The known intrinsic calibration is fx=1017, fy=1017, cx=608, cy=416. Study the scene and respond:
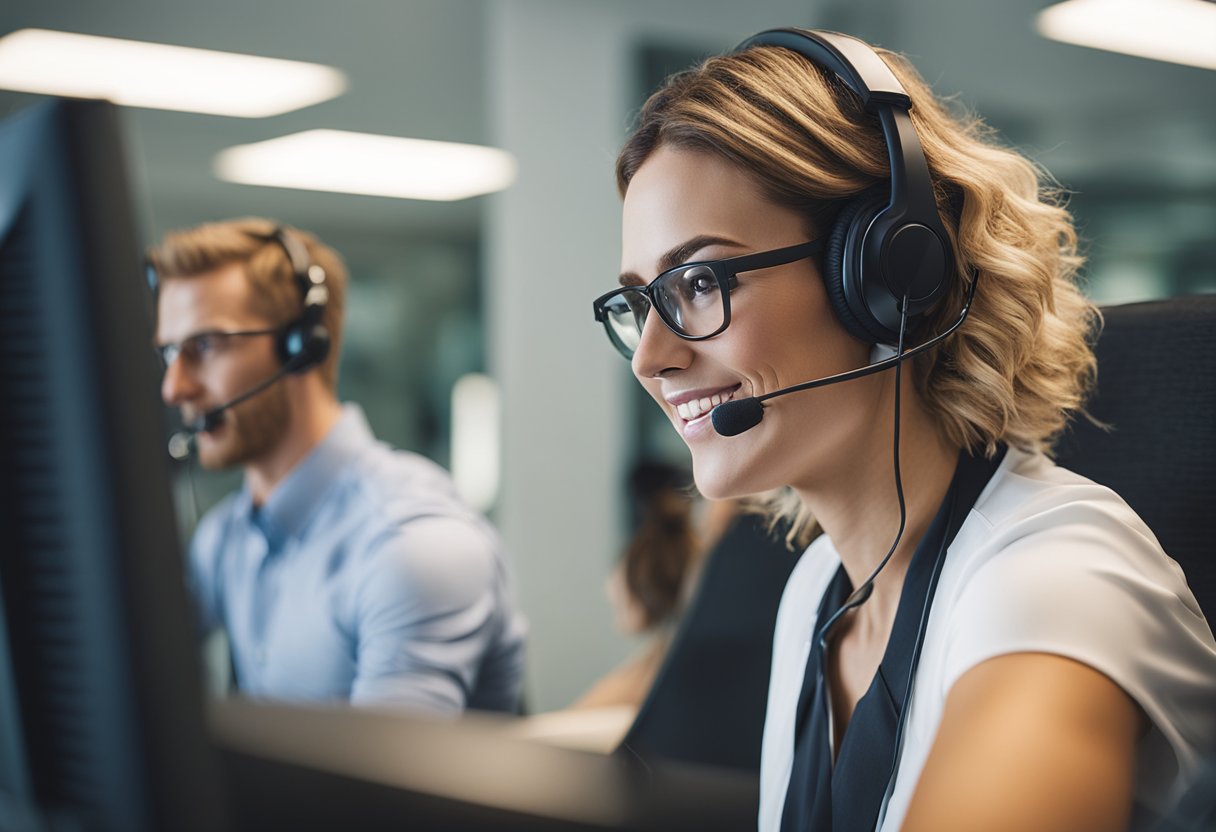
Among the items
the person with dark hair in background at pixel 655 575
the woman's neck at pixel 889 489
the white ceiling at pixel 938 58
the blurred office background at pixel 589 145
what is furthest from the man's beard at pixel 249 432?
the white ceiling at pixel 938 58

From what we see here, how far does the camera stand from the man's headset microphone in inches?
64.7

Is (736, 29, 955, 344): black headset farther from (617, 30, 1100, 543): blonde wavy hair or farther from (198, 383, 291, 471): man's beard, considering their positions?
(198, 383, 291, 471): man's beard

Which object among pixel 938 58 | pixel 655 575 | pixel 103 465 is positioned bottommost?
pixel 655 575

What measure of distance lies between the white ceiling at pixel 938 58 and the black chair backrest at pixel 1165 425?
2.36m

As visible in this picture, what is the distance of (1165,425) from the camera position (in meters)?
0.80

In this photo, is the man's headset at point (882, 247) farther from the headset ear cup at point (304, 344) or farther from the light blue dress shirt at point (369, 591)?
the headset ear cup at point (304, 344)

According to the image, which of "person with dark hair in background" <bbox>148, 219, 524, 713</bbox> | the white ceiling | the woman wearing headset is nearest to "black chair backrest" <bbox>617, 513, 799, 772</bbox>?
the woman wearing headset

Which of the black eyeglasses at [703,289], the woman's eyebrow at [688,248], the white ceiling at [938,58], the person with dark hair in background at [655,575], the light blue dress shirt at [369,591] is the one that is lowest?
the person with dark hair in background at [655,575]

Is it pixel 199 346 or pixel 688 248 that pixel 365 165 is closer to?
pixel 199 346

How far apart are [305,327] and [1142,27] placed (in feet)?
8.86

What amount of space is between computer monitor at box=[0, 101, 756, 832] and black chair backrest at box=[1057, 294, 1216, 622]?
21.0 inches

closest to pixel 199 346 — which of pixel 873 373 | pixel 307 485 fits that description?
pixel 307 485

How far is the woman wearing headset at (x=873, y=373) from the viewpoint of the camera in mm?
716

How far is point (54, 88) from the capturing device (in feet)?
12.1
